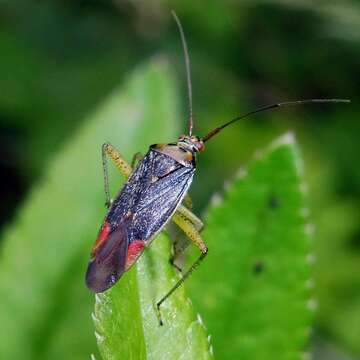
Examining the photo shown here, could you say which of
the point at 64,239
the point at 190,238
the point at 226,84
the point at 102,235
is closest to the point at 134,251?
the point at 102,235

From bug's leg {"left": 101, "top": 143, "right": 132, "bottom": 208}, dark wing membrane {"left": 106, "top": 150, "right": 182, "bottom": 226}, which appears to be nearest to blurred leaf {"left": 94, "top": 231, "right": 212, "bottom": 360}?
dark wing membrane {"left": 106, "top": 150, "right": 182, "bottom": 226}

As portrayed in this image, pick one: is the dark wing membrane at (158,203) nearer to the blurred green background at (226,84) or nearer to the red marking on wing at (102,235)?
the red marking on wing at (102,235)

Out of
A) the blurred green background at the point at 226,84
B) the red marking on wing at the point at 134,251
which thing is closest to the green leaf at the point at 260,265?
the red marking on wing at the point at 134,251

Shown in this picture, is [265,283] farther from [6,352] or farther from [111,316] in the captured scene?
[6,352]

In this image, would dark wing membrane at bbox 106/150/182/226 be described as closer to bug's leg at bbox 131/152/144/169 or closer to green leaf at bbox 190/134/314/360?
bug's leg at bbox 131/152/144/169

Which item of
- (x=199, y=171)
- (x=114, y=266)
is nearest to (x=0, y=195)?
(x=199, y=171)

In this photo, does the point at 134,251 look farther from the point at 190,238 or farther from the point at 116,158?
the point at 116,158

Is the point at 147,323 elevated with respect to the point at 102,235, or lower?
elevated
